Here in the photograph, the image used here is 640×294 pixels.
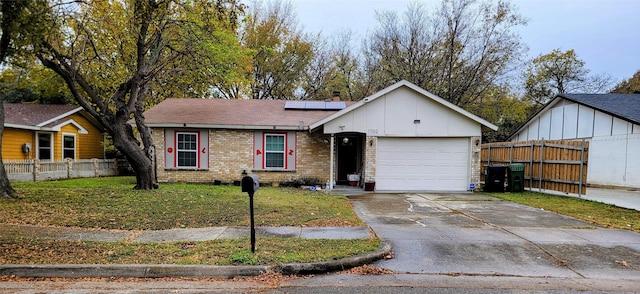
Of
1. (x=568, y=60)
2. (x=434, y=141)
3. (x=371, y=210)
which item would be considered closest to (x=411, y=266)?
(x=371, y=210)

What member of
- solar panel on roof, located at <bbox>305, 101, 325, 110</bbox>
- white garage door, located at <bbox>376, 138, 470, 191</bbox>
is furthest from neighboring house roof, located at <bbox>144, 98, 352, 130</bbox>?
white garage door, located at <bbox>376, 138, 470, 191</bbox>

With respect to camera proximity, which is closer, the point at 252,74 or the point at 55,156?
the point at 55,156

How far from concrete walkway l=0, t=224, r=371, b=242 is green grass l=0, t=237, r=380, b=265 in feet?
1.08

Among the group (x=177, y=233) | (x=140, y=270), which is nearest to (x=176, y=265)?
(x=140, y=270)

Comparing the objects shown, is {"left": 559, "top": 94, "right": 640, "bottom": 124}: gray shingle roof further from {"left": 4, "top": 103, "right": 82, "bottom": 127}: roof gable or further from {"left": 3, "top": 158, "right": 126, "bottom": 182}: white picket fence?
{"left": 4, "top": 103, "right": 82, "bottom": 127}: roof gable

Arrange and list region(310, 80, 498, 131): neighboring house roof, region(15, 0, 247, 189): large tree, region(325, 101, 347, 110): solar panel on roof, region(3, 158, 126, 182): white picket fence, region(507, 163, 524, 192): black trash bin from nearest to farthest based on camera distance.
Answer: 1. region(15, 0, 247, 189): large tree
2. region(310, 80, 498, 131): neighboring house roof
3. region(507, 163, 524, 192): black trash bin
4. region(3, 158, 126, 182): white picket fence
5. region(325, 101, 347, 110): solar panel on roof

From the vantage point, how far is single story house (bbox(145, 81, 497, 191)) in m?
14.3

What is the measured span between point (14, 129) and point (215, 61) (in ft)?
39.4

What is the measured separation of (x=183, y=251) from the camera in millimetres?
5570

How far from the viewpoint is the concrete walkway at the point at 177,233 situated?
6414 mm

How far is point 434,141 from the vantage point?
576 inches

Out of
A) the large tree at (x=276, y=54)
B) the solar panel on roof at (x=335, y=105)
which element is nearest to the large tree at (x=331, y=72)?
the large tree at (x=276, y=54)

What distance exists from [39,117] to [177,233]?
59.0ft

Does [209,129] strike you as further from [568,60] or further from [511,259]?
[568,60]
